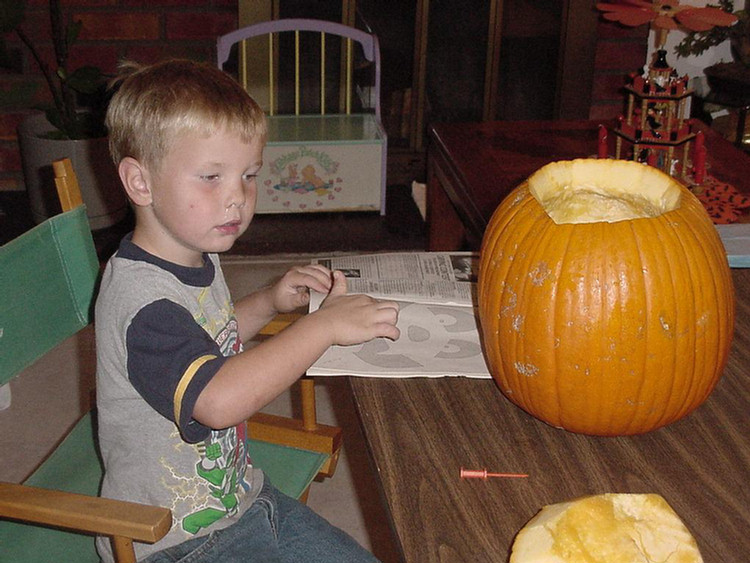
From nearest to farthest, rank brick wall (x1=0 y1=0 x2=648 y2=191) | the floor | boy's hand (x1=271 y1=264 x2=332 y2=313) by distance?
boy's hand (x1=271 y1=264 x2=332 y2=313), the floor, brick wall (x1=0 y1=0 x2=648 y2=191)

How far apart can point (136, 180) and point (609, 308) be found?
53cm

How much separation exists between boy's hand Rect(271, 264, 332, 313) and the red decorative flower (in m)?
0.70

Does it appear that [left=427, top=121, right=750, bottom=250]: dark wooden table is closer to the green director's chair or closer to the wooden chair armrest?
the green director's chair

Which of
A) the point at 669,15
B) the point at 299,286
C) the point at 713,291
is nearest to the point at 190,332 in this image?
the point at 299,286

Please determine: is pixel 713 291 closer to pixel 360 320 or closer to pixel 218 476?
pixel 360 320

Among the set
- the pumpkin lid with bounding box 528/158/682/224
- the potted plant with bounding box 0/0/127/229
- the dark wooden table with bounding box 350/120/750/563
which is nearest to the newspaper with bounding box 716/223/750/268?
the dark wooden table with bounding box 350/120/750/563

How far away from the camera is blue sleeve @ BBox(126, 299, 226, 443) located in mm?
902

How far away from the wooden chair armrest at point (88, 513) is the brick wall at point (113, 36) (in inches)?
85.2

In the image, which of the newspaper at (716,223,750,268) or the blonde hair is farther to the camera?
the newspaper at (716,223,750,268)

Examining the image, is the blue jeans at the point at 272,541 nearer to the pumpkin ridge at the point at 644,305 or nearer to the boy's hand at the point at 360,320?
the boy's hand at the point at 360,320

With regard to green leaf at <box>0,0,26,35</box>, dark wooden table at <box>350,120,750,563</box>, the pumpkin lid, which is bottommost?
dark wooden table at <box>350,120,750,563</box>

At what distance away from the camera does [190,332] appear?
0.94 metres

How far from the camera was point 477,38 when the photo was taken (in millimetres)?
3246

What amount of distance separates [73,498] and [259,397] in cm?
22
